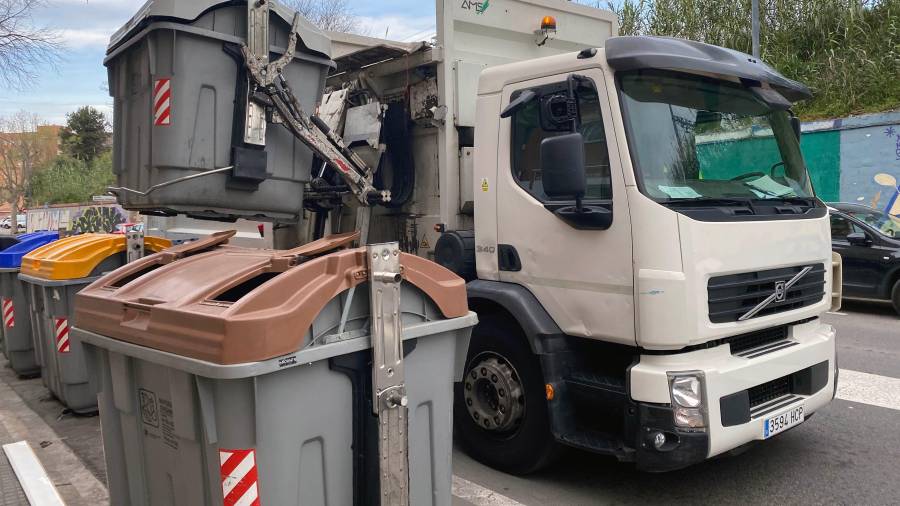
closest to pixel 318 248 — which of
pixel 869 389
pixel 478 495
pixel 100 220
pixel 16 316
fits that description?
pixel 478 495

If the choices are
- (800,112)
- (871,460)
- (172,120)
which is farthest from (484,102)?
(800,112)

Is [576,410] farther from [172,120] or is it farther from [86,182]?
[86,182]

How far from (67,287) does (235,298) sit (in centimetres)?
353

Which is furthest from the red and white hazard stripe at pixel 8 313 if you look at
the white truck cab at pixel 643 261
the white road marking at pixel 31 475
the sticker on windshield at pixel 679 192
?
the sticker on windshield at pixel 679 192

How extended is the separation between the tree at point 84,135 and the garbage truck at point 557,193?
6956 centimetres

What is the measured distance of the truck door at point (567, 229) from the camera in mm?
3631

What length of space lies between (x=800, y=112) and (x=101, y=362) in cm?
1792

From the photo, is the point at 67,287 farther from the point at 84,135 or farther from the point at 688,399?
the point at 84,135

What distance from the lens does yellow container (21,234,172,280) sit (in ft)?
18.3

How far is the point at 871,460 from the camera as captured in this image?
176 inches

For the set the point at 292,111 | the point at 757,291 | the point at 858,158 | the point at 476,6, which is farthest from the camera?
the point at 858,158

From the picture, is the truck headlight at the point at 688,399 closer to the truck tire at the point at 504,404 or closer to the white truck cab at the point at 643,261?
the white truck cab at the point at 643,261

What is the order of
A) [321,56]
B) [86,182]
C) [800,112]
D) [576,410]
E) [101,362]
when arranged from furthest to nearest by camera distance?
[86,182] → [800,112] → [321,56] → [576,410] → [101,362]

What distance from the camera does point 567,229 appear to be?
3.90 meters
